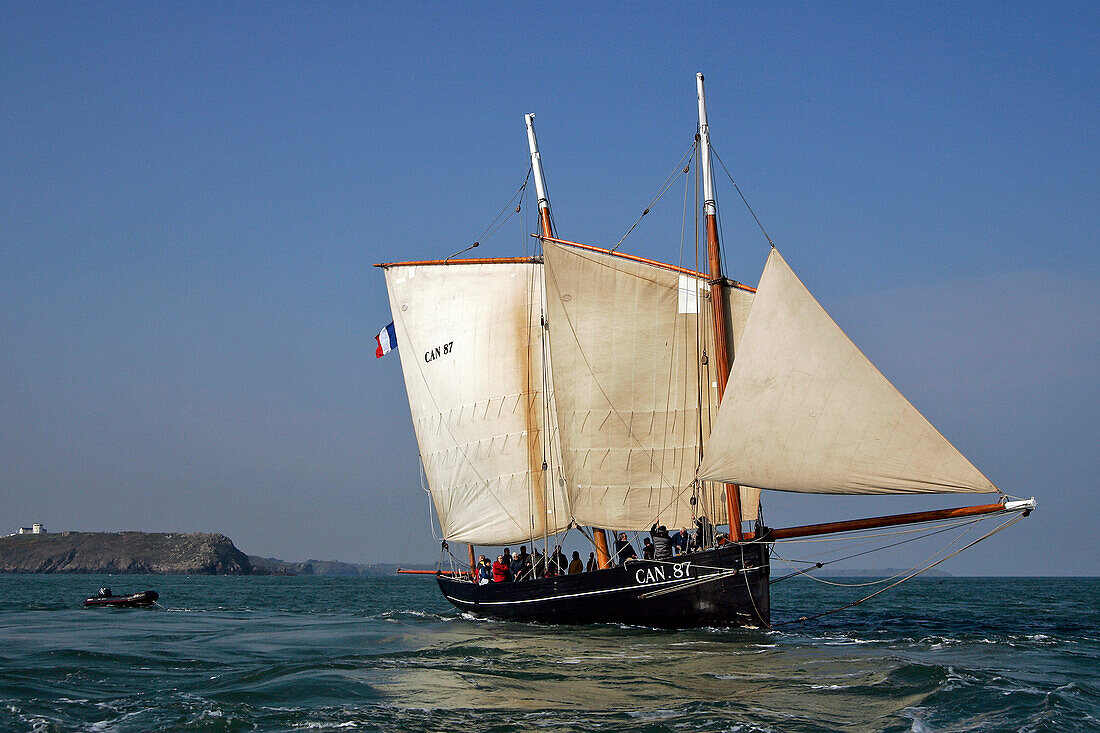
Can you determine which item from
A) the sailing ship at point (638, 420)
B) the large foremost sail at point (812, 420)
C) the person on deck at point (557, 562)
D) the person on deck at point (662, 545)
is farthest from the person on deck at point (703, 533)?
the person on deck at point (557, 562)

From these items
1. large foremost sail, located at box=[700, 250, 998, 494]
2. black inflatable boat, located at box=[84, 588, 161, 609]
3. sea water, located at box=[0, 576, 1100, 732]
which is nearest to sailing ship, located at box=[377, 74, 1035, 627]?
large foremost sail, located at box=[700, 250, 998, 494]

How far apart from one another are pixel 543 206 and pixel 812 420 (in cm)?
1728

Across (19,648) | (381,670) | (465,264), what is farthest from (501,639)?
(465,264)

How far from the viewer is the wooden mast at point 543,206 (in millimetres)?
36188

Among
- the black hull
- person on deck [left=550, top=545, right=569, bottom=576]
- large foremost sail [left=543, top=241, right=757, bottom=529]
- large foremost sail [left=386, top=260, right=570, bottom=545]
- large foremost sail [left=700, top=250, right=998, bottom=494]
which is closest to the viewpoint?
large foremost sail [left=700, top=250, right=998, bottom=494]

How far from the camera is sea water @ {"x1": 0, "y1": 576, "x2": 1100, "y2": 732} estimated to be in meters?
16.2

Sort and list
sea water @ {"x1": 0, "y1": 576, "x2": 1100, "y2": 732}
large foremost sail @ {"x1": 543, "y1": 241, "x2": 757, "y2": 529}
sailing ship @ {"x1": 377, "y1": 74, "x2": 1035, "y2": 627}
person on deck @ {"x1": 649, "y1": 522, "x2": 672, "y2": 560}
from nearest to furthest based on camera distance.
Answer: sea water @ {"x1": 0, "y1": 576, "x2": 1100, "y2": 732} → sailing ship @ {"x1": 377, "y1": 74, "x2": 1035, "y2": 627} → person on deck @ {"x1": 649, "y1": 522, "x2": 672, "y2": 560} → large foremost sail @ {"x1": 543, "y1": 241, "x2": 757, "y2": 529}

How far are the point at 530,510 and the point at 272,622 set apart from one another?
12.1m

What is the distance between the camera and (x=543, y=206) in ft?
128

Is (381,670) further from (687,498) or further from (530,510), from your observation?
(530,510)

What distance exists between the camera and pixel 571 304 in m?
34.1

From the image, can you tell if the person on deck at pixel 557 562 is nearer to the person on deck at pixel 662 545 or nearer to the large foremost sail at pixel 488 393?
the large foremost sail at pixel 488 393

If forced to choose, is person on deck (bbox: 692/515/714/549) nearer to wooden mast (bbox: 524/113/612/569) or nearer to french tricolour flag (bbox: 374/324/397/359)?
wooden mast (bbox: 524/113/612/569)

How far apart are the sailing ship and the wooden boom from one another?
54 millimetres
